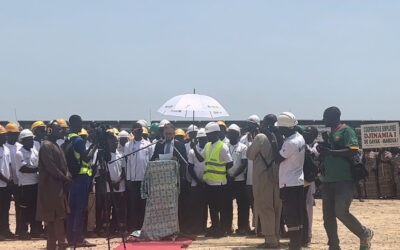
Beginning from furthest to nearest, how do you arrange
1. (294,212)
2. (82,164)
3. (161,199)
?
1. (161,199)
2. (82,164)
3. (294,212)

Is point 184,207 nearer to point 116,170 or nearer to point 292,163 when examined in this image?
point 116,170

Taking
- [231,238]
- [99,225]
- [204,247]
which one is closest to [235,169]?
[231,238]

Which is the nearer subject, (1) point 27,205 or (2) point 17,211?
(1) point 27,205

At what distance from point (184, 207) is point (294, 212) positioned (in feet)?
11.9

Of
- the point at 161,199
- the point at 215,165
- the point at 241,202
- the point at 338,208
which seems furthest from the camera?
the point at 241,202

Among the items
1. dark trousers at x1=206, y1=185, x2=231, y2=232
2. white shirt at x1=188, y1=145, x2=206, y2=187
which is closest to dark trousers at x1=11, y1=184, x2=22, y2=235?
white shirt at x1=188, y1=145, x2=206, y2=187

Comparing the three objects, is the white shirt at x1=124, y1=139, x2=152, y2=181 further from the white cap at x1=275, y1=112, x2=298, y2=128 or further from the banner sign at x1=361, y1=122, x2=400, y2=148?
the banner sign at x1=361, y1=122, x2=400, y2=148

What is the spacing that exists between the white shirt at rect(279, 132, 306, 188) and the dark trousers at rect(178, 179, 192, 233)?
337 cm

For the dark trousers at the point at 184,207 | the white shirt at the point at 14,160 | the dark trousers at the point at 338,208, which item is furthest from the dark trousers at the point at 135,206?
the dark trousers at the point at 338,208

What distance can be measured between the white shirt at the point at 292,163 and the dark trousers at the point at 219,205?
2636mm

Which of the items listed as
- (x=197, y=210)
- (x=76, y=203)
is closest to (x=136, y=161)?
(x=197, y=210)

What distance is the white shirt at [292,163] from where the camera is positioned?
9016mm

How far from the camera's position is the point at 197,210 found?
1195 centimetres

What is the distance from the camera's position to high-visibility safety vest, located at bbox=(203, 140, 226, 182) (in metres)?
11.4
